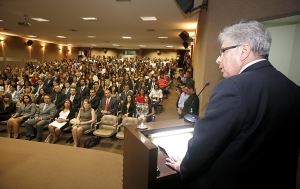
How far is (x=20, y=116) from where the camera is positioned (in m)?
5.40

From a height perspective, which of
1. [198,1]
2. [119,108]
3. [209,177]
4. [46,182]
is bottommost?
[46,182]

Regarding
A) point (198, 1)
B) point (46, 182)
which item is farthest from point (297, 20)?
point (46, 182)

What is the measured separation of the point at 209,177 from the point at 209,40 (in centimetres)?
295

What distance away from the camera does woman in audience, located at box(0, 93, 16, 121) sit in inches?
225

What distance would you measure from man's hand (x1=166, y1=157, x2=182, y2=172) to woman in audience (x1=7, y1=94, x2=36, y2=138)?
5197mm

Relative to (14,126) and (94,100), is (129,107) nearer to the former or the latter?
(94,100)

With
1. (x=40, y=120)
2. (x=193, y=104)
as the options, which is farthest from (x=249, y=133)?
(x=40, y=120)

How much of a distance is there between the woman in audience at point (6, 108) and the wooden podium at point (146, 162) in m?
5.71

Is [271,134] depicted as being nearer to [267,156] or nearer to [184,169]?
[267,156]

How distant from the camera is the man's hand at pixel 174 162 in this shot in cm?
115

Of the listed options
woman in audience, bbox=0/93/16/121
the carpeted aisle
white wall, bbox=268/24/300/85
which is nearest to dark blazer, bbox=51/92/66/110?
woman in audience, bbox=0/93/16/121

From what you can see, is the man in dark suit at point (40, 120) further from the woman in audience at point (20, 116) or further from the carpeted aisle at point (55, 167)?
the carpeted aisle at point (55, 167)

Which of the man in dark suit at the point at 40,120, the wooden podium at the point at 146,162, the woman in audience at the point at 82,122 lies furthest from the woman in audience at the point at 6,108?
the wooden podium at the point at 146,162

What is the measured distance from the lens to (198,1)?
5.11 metres
